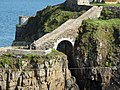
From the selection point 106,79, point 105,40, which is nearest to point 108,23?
point 105,40

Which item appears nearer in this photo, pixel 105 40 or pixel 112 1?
pixel 105 40

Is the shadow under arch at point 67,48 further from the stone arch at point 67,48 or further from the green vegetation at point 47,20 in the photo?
the green vegetation at point 47,20

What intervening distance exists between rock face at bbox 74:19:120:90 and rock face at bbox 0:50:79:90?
3507 millimetres

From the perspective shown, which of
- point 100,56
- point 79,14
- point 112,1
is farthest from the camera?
point 112,1

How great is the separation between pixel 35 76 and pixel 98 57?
8.02 m

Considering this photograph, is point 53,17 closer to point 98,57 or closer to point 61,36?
point 61,36

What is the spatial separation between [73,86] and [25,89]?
5.94 meters

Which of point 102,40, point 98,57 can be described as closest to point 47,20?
point 102,40

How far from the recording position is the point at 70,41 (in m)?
70.4

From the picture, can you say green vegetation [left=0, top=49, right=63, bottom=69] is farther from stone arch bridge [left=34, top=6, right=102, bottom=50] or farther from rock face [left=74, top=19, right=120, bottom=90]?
rock face [left=74, top=19, right=120, bottom=90]

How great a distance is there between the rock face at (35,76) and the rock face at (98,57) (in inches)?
138

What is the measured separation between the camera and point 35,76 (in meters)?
64.0

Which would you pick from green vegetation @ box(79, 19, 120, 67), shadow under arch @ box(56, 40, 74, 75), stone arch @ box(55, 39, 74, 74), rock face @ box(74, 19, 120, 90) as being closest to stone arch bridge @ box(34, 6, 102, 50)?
stone arch @ box(55, 39, 74, 74)

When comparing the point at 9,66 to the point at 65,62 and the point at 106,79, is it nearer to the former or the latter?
the point at 65,62
